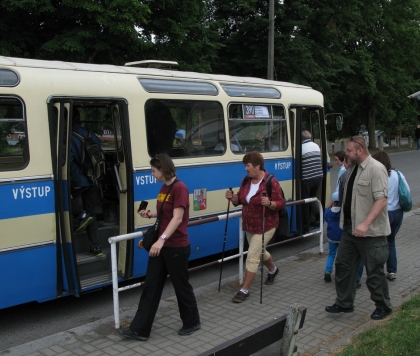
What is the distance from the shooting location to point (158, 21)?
15375 millimetres

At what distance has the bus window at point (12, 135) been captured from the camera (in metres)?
5.32

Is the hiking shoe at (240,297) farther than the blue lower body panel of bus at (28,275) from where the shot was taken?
Yes

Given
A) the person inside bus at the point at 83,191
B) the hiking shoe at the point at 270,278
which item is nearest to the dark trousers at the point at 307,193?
the hiking shoe at the point at 270,278

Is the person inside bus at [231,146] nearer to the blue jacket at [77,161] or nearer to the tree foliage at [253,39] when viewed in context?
the blue jacket at [77,161]

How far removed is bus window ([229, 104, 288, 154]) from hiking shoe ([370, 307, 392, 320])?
326 centimetres

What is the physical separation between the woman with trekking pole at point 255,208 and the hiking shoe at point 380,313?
4.53 feet

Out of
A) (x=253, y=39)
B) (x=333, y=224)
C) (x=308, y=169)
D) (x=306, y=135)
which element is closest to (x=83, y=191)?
(x=333, y=224)

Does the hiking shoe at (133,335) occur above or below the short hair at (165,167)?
below

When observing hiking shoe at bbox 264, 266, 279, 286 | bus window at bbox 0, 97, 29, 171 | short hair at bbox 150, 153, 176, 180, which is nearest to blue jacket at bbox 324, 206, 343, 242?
hiking shoe at bbox 264, 266, 279, 286

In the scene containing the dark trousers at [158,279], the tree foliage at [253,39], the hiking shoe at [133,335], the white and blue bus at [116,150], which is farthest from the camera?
the tree foliage at [253,39]

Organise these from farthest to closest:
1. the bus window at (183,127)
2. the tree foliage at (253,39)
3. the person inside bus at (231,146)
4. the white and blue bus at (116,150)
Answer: the tree foliage at (253,39)
the person inside bus at (231,146)
the bus window at (183,127)
the white and blue bus at (116,150)

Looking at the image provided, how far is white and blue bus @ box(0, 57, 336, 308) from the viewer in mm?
5387

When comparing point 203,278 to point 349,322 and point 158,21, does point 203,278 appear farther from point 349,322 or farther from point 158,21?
point 158,21

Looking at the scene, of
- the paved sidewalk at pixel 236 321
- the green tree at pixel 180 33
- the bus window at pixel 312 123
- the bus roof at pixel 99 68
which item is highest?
the green tree at pixel 180 33
